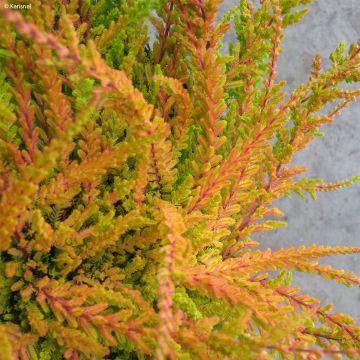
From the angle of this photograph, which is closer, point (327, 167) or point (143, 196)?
point (143, 196)

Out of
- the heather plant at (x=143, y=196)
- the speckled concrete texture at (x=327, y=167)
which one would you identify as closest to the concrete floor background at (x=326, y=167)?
the speckled concrete texture at (x=327, y=167)

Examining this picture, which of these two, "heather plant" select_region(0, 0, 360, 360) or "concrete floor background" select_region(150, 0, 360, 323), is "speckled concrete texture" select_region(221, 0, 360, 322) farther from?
"heather plant" select_region(0, 0, 360, 360)

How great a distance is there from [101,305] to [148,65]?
34 cm

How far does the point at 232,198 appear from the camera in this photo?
0.61 metres

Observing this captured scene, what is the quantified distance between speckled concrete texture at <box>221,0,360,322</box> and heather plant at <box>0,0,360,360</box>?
0.75 m

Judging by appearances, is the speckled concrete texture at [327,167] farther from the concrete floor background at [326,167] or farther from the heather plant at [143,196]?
the heather plant at [143,196]

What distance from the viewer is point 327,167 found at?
1.43 meters

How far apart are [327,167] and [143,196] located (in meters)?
1.04

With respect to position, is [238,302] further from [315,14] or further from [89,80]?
[315,14]

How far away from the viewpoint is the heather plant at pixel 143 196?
16.9 inches

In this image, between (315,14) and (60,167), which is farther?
(315,14)

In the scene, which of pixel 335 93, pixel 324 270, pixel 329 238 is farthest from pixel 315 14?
pixel 324 270

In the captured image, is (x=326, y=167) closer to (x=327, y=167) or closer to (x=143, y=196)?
(x=327, y=167)

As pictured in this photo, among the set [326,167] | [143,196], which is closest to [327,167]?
[326,167]
